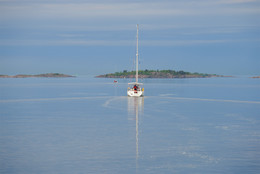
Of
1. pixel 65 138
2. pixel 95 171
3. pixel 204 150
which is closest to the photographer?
pixel 95 171

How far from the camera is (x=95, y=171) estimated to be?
70.5ft

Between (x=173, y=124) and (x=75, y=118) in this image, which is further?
(x=75, y=118)

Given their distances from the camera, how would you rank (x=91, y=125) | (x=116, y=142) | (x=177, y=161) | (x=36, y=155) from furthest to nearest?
(x=91, y=125) < (x=116, y=142) < (x=36, y=155) < (x=177, y=161)

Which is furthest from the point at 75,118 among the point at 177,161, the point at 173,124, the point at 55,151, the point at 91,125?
the point at 177,161

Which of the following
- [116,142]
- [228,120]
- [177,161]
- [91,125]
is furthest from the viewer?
[228,120]

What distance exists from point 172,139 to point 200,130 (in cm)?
665

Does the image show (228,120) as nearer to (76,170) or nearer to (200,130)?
(200,130)

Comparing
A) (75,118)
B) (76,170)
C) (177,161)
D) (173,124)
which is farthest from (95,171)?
(75,118)

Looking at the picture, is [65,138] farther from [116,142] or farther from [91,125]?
[91,125]

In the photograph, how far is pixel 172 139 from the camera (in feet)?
106

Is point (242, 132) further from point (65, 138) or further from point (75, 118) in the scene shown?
point (75, 118)

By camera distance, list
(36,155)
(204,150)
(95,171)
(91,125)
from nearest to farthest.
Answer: (95,171)
(36,155)
(204,150)
(91,125)

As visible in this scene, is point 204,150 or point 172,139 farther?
point 172,139

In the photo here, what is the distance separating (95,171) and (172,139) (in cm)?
1217
